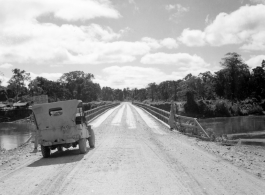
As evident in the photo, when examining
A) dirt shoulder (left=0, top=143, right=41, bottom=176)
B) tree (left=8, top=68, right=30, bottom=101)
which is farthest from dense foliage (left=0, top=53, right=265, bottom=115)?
dirt shoulder (left=0, top=143, right=41, bottom=176)

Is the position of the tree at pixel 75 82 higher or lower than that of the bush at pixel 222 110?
higher

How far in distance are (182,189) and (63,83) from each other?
116159 millimetres

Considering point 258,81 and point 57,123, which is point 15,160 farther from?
point 258,81

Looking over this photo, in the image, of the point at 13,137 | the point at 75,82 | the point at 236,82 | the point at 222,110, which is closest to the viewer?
the point at 13,137

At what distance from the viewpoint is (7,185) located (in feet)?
22.9

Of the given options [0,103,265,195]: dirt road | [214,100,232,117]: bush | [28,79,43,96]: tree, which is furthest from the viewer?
[28,79,43,96]: tree

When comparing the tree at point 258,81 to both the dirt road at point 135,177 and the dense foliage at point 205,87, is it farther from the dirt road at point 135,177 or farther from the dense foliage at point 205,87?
the dirt road at point 135,177

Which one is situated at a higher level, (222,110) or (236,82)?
(236,82)

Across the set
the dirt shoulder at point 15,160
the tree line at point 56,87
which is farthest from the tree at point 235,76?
the dirt shoulder at point 15,160

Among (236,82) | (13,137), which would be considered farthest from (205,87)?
(13,137)

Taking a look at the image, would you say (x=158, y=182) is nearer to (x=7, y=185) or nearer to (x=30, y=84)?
(x=7, y=185)

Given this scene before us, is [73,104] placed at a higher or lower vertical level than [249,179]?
higher

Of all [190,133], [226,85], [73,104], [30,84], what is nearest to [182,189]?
[73,104]

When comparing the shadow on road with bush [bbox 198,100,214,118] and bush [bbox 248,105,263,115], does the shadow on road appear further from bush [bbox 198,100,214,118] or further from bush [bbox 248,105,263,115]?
bush [bbox 248,105,263,115]
